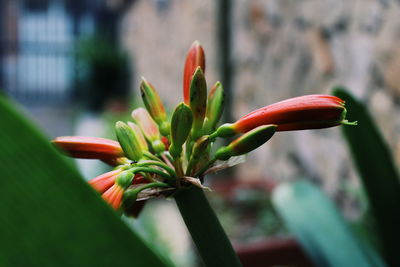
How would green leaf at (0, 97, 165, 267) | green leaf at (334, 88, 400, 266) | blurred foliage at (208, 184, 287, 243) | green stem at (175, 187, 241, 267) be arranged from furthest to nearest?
blurred foliage at (208, 184, 287, 243) → green leaf at (334, 88, 400, 266) → green stem at (175, 187, 241, 267) → green leaf at (0, 97, 165, 267)

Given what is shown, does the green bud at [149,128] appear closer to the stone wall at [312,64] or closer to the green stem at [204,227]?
the green stem at [204,227]

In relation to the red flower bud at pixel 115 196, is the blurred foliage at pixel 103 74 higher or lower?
lower

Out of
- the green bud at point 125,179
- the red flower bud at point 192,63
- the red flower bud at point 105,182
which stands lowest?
the red flower bud at point 105,182

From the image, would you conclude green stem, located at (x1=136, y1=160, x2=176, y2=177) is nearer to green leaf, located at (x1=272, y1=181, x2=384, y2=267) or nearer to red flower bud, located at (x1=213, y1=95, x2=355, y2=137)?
red flower bud, located at (x1=213, y1=95, x2=355, y2=137)

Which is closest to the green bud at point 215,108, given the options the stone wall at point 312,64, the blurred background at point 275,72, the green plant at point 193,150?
the green plant at point 193,150

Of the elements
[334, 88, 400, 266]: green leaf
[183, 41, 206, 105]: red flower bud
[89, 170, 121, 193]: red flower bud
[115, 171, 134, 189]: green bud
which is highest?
[183, 41, 206, 105]: red flower bud

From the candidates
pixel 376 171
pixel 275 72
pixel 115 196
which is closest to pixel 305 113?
pixel 115 196

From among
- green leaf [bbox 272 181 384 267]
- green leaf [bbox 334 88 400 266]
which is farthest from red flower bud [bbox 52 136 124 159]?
green leaf [bbox 272 181 384 267]
